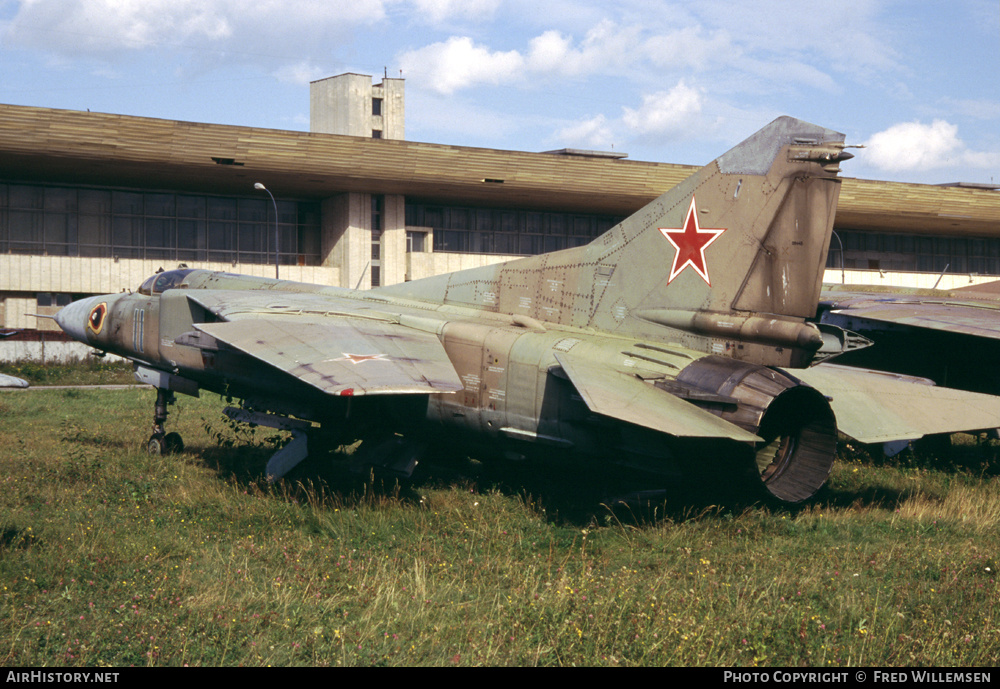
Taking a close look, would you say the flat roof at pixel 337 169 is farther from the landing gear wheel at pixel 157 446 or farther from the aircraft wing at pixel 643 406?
the aircraft wing at pixel 643 406

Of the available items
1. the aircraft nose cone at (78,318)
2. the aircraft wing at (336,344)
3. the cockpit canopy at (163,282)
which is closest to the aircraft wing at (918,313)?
the aircraft wing at (336,344)

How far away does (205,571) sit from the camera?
30.5ft

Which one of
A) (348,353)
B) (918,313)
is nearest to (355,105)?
(918,313)

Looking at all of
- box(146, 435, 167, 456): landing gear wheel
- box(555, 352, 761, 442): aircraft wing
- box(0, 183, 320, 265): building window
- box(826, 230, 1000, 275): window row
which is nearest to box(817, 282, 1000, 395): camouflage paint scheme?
box(555, 352, 761, 442): aircraft wing

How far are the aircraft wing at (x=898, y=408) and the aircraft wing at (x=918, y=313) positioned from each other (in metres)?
2.73

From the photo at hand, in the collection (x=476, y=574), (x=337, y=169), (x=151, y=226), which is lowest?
(x=476, y=574)

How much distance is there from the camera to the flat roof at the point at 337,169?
134ft

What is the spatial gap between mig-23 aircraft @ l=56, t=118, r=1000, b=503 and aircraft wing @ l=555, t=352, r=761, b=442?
0.12ft

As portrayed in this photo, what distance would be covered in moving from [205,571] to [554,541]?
431cm

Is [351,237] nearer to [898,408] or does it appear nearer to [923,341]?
[923,341]

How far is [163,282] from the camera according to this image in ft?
57.6

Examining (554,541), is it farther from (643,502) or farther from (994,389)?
(994,389)

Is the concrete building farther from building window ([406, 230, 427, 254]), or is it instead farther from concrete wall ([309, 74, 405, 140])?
concrete wall ([309, 74, 405, 140])

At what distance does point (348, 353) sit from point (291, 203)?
149 ft
